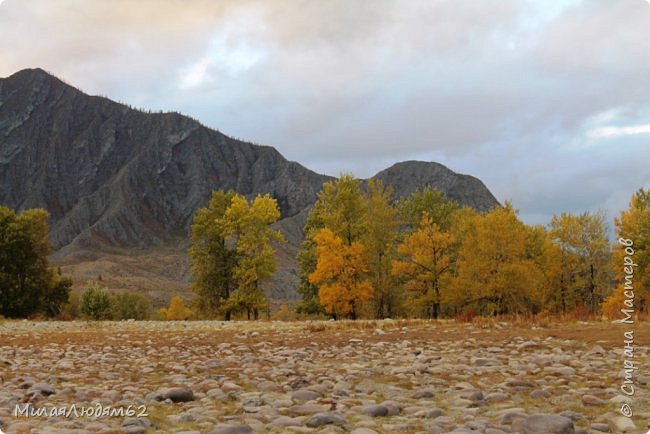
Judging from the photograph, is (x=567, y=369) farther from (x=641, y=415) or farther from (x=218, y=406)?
(x=218, y=406)

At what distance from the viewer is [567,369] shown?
9297 millimetres

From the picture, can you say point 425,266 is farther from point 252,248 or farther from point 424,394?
point 424,394

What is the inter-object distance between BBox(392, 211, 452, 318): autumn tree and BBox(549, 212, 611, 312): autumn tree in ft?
51.0

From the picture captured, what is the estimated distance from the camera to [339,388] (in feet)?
27.6

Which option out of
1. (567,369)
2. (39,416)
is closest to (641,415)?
(567,369)

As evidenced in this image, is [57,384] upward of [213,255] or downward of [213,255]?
downward

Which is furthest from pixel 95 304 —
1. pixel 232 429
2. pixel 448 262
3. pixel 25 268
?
pixel 232 429

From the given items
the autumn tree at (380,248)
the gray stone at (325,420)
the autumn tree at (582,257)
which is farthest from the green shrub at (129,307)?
the gray stone at (325,420)

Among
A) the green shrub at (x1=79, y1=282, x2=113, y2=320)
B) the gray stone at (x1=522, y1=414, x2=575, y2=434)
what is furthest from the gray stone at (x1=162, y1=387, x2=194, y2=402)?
the green shrub at (x1=79, y1=282, x2=113, y2=320)

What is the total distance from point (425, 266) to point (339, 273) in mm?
8289

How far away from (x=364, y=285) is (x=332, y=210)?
314 inches

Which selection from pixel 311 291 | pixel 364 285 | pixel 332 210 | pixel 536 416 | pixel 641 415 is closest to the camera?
pixel 536 416

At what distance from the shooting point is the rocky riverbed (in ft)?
20.7

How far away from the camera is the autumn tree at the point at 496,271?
43.2m
